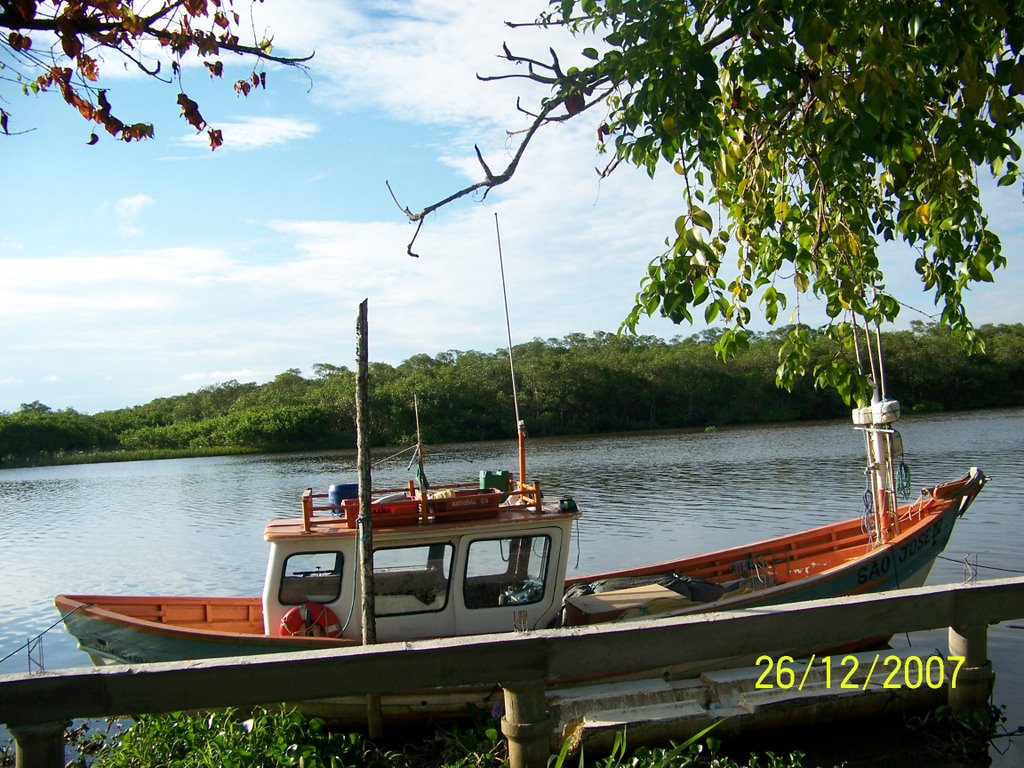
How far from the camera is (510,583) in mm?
8570

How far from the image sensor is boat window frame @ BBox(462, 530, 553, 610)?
27.8 ft

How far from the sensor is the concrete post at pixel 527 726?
3.68 m

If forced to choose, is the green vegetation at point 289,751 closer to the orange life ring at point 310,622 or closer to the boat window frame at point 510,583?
the orange life ring at point 310,622

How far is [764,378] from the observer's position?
7381 cm

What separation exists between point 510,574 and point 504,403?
202ft

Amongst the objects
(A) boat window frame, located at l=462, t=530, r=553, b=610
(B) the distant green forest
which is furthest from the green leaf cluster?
(B) the distant green forest

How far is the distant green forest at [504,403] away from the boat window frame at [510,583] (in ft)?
181

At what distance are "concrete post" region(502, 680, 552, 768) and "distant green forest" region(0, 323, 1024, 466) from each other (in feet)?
197

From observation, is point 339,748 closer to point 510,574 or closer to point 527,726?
point 527,726

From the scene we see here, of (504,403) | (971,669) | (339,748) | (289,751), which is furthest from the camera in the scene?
(504,403)

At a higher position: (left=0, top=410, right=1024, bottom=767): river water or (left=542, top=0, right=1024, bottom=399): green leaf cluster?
(left=542, top=0, right=1024, bottom=399): green leaf cluster
